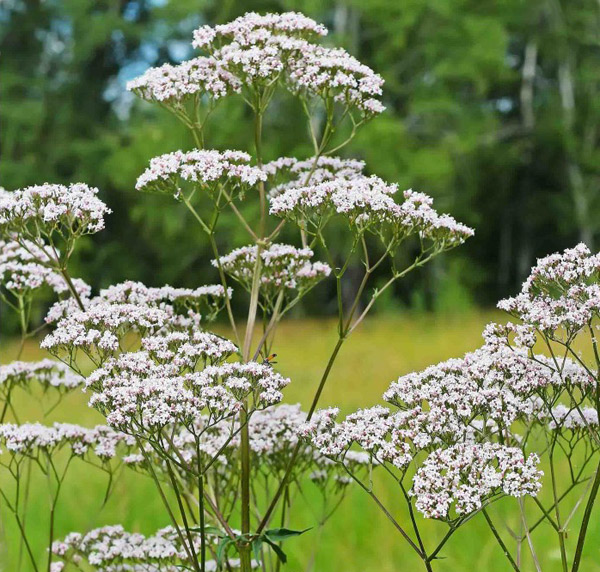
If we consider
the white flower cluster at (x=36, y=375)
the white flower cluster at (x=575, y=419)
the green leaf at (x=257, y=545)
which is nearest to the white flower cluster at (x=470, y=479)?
the white flower cluster at (x=575, y=419)

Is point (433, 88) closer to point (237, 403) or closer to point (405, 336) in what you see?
point (405, 336)

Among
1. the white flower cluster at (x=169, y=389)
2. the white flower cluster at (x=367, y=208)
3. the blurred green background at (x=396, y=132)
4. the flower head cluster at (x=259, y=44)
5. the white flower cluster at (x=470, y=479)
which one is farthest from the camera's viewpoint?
the blurred green background at (x=396, y=132)

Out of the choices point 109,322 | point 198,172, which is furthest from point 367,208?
point 109,322

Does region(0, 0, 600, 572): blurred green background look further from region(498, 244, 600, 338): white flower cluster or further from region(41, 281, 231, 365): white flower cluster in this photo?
region(498, 244, 600, 338): white flower cluster

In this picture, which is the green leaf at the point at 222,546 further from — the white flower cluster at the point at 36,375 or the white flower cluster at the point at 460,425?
the white flower cluster at the point at 36,375

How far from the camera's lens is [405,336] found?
79.5 ft

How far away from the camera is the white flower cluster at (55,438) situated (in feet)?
17.5

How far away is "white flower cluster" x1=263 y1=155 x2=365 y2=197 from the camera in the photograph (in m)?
5.82

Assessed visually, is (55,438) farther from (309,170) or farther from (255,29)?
(255,29)

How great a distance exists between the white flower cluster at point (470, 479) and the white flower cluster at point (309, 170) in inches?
90.7

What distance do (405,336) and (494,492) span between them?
20285 millimetres

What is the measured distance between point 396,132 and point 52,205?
72.4ft

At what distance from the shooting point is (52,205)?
4.82 m

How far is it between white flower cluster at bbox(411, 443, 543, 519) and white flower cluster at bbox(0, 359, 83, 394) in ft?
9.84
